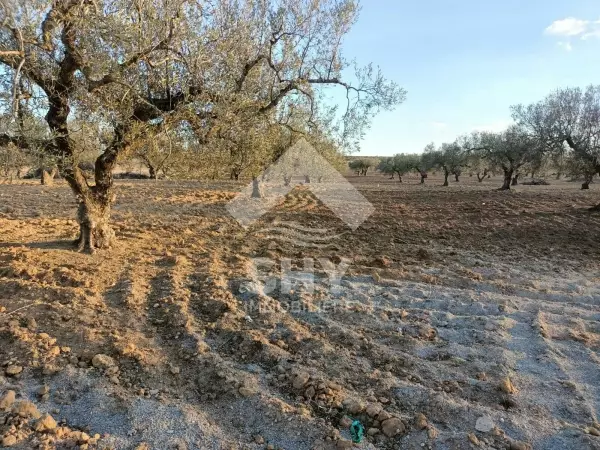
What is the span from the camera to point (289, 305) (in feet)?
18.4

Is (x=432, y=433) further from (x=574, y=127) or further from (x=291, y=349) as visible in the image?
(x=574, y=127)

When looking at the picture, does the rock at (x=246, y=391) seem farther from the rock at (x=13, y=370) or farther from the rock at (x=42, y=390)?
the rock at (x=13, y=370)

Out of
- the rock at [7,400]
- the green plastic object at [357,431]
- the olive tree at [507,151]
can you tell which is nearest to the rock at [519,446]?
the green plastic object at [357,431]

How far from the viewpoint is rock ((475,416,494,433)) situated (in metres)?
3.16

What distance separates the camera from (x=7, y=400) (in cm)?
313

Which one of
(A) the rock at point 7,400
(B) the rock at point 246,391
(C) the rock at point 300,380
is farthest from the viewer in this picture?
(C) the rock at point 300,380

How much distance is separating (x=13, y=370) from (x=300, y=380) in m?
2.46

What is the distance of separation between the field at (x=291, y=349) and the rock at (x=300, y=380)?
0.9 inches

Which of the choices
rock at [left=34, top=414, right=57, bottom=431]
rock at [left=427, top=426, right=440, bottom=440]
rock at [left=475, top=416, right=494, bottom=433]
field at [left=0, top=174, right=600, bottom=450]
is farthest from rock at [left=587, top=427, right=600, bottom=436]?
rock at [left=34, top=414, right=57, bottom=431]

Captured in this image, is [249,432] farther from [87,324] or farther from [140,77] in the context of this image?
[140,77]

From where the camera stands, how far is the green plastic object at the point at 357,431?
3021 mm

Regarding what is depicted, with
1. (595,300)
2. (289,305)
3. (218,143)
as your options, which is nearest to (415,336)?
Result: (289,305)

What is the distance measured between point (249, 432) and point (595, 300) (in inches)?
223

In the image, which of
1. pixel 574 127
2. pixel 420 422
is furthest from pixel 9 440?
pixel 574 127
